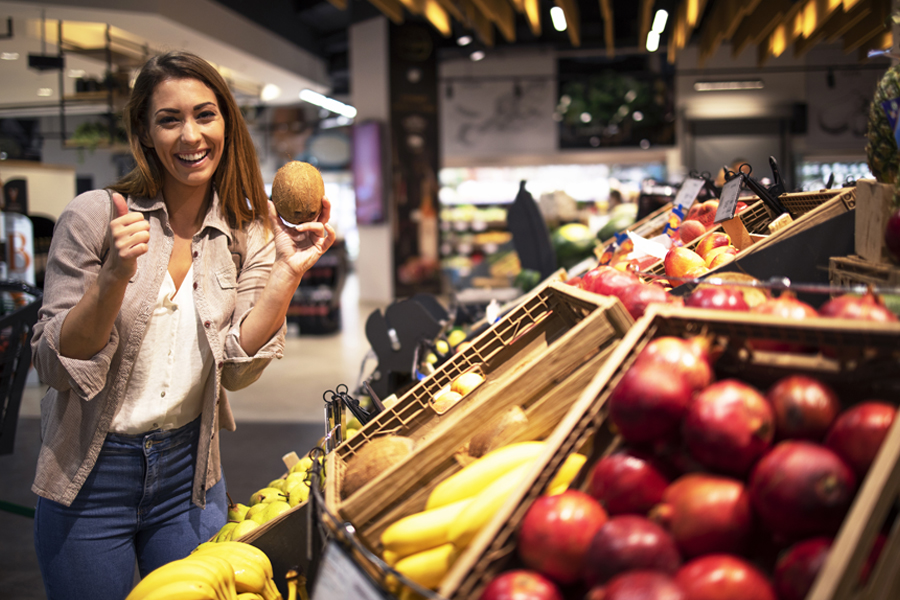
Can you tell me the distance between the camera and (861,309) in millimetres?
776

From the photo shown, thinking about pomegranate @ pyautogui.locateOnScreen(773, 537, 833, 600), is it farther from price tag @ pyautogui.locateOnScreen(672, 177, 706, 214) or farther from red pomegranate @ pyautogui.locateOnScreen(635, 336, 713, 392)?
price tag @ pyautogui.locateOnScreen(672, 177, 706, 214)

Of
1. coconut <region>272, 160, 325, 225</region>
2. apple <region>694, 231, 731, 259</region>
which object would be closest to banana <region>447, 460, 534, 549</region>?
coconut <region>272, 160, 325, 225</region>

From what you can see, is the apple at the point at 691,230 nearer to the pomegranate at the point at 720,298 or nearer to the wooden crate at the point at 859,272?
the wooden crate at the point at 859,272

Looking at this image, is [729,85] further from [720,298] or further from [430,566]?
[430,566]

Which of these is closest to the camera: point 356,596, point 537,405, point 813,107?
point 356,596

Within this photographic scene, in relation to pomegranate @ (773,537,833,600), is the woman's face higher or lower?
higher

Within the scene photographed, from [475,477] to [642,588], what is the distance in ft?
1.07

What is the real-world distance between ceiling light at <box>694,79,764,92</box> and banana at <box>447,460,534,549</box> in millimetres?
11028

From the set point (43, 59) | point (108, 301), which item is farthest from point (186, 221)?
point (43, 59)

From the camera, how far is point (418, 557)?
2.80ft

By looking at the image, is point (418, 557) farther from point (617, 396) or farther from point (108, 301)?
point (108, 301)

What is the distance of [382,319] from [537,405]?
1.31 meters

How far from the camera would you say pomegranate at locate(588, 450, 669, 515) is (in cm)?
73

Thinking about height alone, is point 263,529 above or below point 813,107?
below
